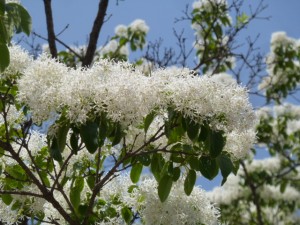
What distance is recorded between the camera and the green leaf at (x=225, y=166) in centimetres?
199

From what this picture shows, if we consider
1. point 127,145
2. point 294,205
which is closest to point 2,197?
point 127,145

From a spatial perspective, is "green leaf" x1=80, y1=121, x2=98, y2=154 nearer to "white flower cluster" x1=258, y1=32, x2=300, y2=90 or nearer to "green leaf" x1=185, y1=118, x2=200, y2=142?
"green leaf" x1=185, y1=118, x2=200, y2=142

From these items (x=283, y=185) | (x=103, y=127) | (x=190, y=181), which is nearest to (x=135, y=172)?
(x=190, y=181)

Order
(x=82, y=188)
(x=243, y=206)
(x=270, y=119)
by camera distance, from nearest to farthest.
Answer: (x=82, y=188) < (x=270, y=119) < (x=243, y=206)

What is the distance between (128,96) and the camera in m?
1.82

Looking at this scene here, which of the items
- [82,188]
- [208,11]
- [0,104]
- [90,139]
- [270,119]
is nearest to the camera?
[90,139]

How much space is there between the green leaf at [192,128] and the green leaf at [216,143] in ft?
0.18

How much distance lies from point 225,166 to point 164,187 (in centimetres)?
31

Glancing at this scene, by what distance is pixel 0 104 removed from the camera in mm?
2242

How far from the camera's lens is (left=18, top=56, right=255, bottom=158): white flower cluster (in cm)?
183

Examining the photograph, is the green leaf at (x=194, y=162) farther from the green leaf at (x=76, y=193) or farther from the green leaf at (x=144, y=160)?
the green leaf at (x=76, y=193)

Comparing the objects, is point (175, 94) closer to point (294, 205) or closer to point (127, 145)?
point (127, 145)

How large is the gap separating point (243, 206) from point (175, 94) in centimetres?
598

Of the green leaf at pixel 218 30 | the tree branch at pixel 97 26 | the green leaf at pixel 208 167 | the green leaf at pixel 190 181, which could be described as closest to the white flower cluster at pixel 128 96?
the green leaf at pixel 208 167
